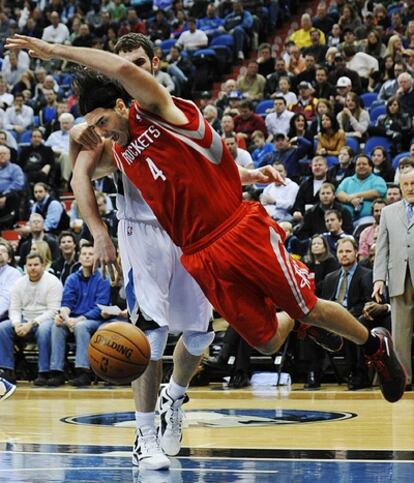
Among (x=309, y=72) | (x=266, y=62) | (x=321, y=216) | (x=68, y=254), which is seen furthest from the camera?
(x=266, y=62)

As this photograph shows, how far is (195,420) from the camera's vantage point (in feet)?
24.6

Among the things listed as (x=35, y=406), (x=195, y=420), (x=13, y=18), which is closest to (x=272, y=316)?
(x=195, y=420)

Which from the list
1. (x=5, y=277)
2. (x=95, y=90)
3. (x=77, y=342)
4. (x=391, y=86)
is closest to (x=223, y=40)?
(x=391, y=86)

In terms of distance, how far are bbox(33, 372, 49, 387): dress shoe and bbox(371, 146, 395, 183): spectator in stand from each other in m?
4.32

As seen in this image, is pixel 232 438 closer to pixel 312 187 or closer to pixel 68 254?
pixel 68 254

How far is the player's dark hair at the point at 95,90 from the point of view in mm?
4973

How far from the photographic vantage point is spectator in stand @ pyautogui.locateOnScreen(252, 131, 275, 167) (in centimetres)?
1426

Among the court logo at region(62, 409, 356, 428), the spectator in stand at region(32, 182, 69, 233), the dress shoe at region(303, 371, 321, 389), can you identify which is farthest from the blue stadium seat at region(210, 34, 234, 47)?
the court logo at region(62, 409, 356, 428)

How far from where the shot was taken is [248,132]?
1537 centimetres

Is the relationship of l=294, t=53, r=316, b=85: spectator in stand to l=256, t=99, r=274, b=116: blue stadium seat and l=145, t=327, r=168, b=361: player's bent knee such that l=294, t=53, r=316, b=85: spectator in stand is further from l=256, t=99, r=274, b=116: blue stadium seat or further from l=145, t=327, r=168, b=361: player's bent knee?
l=145, t=327, r=168, b=361: player's bent knee

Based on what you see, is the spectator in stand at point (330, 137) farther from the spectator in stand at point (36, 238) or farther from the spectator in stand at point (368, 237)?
the spectator in stand at point (36, 238)

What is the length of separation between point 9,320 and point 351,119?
515 cm

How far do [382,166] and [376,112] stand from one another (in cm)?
215

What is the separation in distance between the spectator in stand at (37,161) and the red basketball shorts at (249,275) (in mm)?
10944
